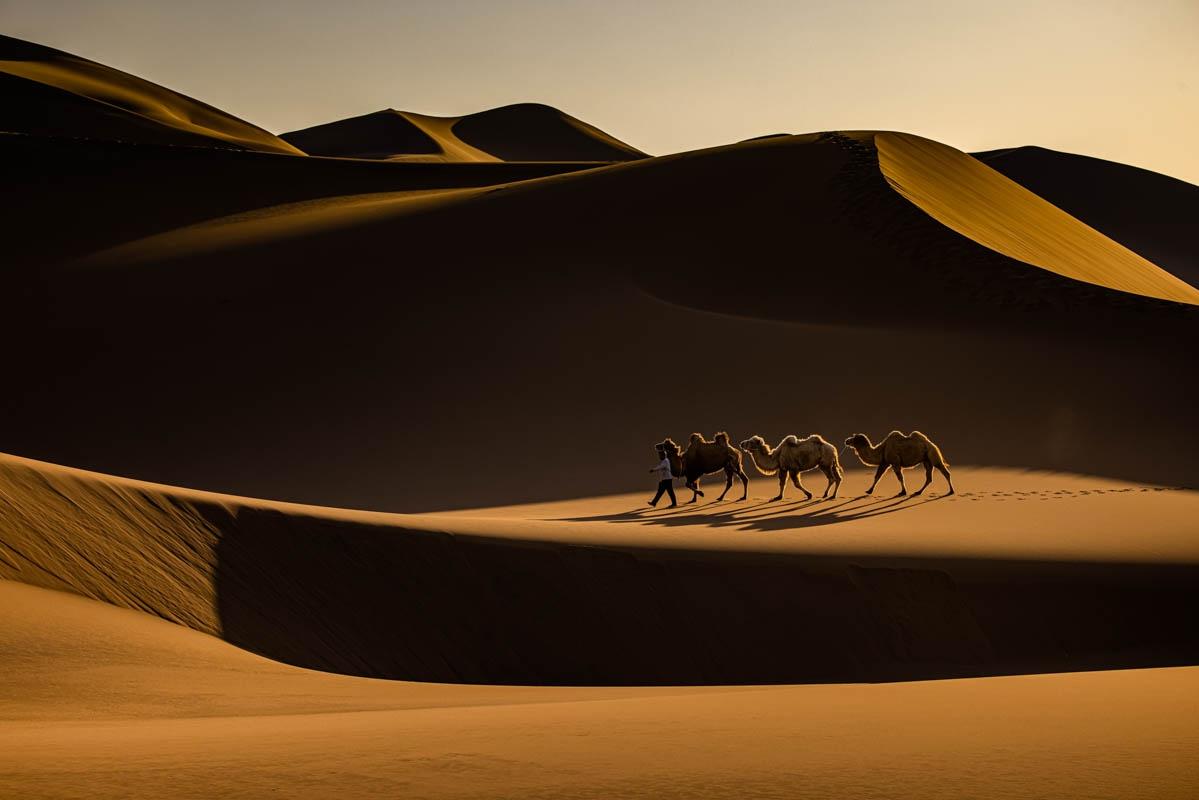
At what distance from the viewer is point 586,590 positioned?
1296cm

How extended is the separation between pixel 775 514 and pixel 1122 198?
12276 cm

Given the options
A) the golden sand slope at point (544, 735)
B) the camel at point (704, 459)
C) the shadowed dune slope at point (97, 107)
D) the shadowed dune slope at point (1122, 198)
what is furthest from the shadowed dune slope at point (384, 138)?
the golden sand slope at point (544, 735)

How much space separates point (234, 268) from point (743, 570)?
30.8 m

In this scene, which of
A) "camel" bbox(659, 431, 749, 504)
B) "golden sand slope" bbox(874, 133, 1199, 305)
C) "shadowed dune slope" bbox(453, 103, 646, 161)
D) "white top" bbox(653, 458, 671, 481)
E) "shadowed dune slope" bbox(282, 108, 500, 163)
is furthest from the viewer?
"shadowed dune slope" bbox(453, 103, 646, 161)

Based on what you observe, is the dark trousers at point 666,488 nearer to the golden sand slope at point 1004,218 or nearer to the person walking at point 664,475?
the person walking at point 664,475

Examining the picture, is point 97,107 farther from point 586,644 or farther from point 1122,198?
point 586,644

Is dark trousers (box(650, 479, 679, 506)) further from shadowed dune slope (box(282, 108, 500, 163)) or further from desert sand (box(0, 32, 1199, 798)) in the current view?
shadowed dune slope (box(282, 108, 500, 163))

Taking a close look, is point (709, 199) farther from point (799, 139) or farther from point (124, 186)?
point (124, 186)

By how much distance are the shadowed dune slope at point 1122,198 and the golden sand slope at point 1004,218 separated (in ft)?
204

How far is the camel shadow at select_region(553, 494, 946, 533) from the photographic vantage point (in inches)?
680

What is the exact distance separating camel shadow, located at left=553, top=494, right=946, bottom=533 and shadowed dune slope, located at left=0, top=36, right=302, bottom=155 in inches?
3104

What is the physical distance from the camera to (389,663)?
1098 centimetres

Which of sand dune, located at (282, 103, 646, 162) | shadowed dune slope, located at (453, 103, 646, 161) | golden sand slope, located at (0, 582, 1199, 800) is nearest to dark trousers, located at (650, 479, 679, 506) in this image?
golden sand slope, located at (0, 582, 1199, 800)

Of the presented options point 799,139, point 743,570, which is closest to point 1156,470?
point 743,570
